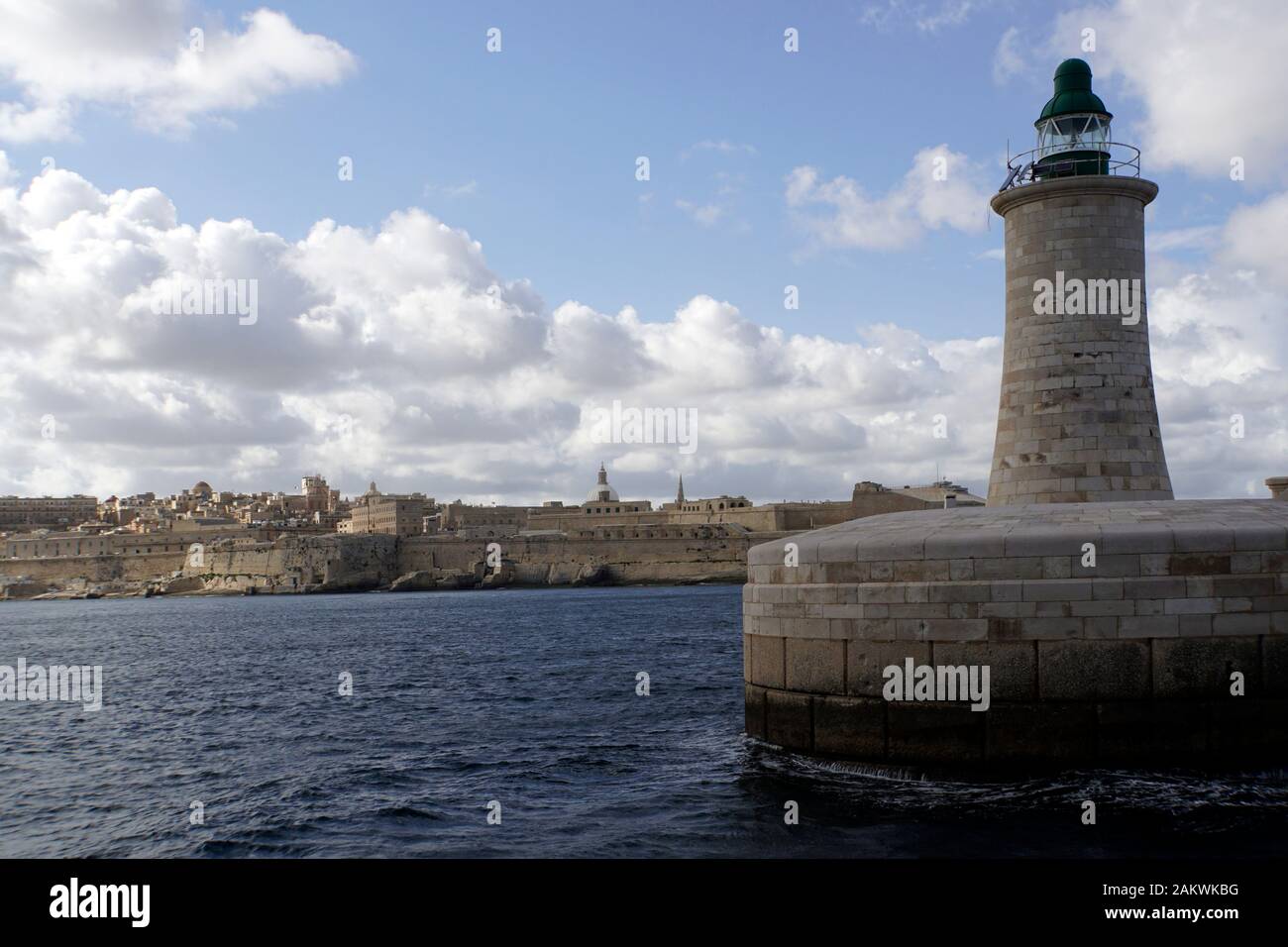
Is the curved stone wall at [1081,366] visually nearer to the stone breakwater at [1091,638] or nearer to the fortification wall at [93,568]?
the stone breakwater at [1091,638]

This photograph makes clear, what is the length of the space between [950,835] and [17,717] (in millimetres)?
17241

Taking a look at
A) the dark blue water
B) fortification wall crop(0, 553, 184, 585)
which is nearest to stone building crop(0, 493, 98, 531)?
fortification wall crop(0, 553, 184, 585)

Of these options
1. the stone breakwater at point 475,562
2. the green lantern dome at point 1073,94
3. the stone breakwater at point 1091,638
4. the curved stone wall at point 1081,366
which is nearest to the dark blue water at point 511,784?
the stone breakwater at point 1091,638

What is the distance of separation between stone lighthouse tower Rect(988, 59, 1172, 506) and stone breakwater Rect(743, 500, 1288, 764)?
326cm

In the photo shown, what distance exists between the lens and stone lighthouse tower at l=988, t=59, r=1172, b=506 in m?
13.2

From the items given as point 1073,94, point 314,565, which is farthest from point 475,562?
point 1073,94

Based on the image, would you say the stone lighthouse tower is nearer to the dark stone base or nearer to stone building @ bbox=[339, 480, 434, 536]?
the dark stone base

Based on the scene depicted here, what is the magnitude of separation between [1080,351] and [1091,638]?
5.19m

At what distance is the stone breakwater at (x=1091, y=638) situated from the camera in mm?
9352

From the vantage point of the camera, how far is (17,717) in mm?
19297

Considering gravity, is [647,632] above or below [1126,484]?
below
